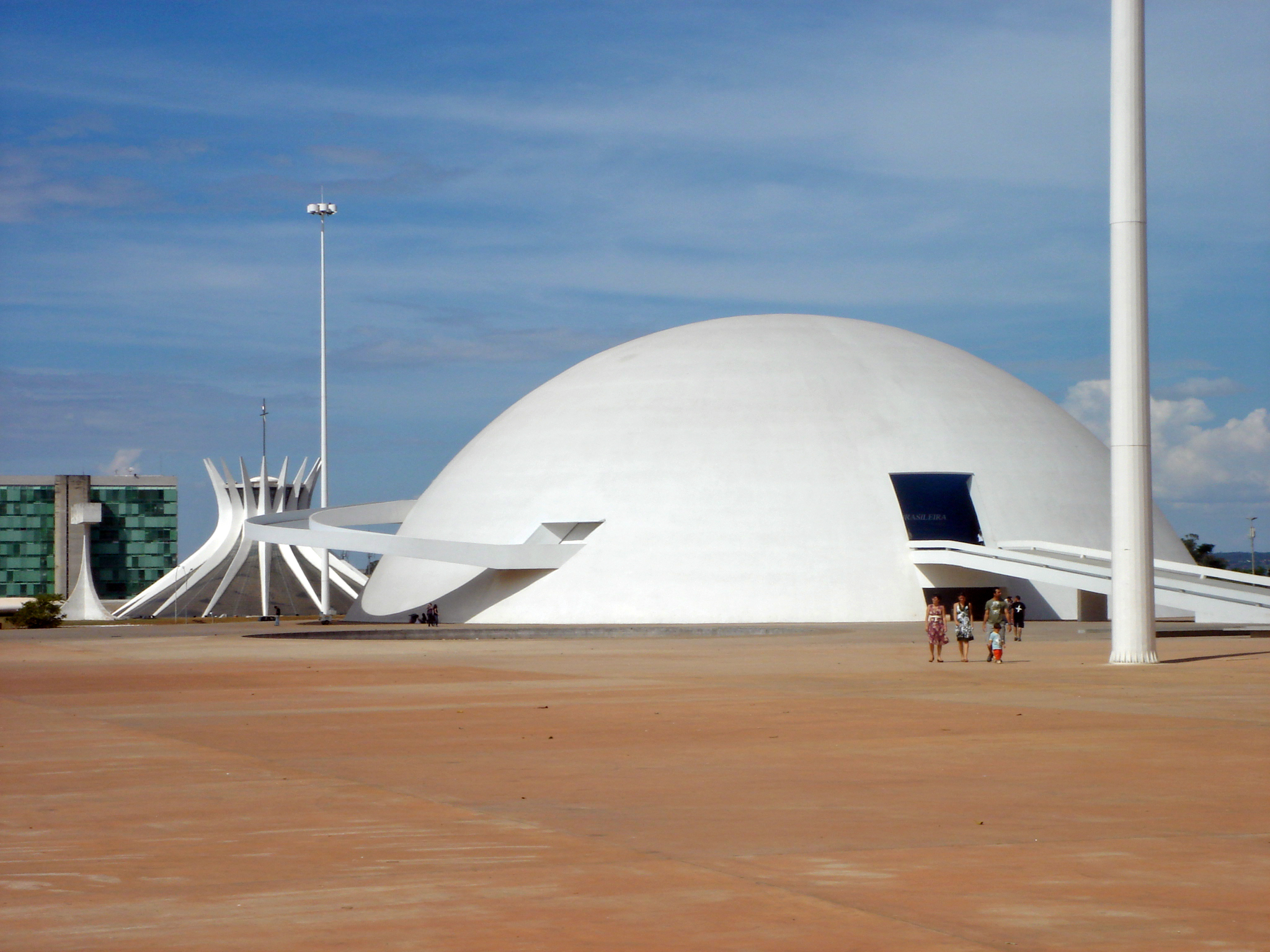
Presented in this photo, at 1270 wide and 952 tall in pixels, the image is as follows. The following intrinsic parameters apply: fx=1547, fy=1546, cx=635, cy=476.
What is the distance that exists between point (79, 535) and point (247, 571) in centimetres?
7866

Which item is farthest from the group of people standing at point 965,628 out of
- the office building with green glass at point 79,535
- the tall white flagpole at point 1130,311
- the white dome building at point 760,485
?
the office building with green glass at point 79,535

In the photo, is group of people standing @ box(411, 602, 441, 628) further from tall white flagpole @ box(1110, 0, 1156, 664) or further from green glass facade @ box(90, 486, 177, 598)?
green glass facade @ box(90, 486, 177, 598)

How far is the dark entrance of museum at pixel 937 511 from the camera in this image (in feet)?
200

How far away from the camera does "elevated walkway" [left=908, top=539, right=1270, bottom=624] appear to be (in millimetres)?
44656

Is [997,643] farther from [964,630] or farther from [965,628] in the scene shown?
[965,628]

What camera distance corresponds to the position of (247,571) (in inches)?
3253

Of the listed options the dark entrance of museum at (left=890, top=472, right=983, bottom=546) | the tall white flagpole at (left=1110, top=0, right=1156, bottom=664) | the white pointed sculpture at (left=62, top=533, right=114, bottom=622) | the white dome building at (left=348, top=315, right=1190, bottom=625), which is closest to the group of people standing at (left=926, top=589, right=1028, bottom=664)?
the tall white flagpole at (left=1110, top=0, right=1156, bottom=664)

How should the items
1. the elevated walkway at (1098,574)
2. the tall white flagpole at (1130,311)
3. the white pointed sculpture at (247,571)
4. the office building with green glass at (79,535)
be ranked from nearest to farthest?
the tall white flagpole at (1130,311)
the elevated walkway at (1098,574)
the white pointed sculpture at (247,571)
the office building with green glass at (79,535)

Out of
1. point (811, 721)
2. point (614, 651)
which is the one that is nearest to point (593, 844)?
point (811, 721)

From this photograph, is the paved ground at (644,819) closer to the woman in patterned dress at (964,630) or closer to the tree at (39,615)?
the woman in patterned dress at (964,630)

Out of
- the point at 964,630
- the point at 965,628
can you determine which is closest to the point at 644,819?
the point at 964,630

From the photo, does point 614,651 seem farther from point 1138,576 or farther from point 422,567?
point 422,567

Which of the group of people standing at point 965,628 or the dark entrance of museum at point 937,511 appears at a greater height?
the dark entrance of museum at point 937,511

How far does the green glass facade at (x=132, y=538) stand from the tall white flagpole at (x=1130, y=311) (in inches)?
5416
